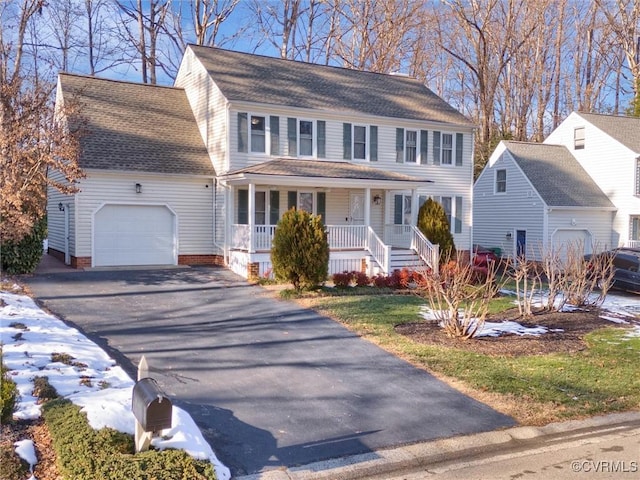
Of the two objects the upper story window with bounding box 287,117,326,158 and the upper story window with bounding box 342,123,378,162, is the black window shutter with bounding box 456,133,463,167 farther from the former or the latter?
the upper story window with bounding box 287,117,326,158

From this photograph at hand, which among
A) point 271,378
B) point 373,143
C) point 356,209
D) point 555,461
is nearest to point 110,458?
point 271,378

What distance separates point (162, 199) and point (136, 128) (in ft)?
9.90

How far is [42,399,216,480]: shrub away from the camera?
4312mm

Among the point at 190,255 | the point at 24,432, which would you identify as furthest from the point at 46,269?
the point at 24,432

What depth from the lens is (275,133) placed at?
1948 centimetres

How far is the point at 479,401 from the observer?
6859mm

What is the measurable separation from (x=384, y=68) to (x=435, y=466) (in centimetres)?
3018

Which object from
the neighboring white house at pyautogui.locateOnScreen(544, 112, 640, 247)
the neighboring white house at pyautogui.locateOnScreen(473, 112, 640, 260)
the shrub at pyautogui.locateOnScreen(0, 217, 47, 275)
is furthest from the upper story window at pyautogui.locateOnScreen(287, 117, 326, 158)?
the neighboring white house at pyautogui.locateOnScreen(544, 112, 640, 247)

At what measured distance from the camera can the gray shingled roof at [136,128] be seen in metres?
18.0

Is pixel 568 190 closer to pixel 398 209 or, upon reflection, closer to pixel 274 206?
pixel 398 209

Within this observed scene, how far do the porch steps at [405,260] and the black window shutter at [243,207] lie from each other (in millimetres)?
5052

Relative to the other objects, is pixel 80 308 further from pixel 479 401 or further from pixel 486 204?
pixel 486 204

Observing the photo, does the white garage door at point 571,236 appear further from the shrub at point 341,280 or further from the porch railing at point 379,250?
the shrub at point 341,280

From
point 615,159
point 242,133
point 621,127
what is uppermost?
point 621,127
